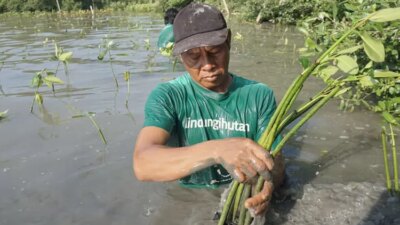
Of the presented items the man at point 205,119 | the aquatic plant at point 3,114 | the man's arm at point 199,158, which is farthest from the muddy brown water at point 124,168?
the man's arm at point 199,158

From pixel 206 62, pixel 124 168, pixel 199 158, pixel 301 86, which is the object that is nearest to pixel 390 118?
pixel 301 86

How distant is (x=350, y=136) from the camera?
14.8 ft

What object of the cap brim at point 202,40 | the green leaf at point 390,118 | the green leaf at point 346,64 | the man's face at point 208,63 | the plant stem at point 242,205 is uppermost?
the green leaf at point 346,64

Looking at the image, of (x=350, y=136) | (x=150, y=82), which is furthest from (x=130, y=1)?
(x=350, y=136)

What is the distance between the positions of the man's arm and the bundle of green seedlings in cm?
15

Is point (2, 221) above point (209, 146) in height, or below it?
below

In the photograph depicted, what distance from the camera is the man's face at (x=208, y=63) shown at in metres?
2.35

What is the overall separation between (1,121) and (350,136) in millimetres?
4526

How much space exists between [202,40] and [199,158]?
0.83 metres

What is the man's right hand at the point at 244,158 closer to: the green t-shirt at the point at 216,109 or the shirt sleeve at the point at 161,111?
the shirt sleeve at the point at 161,111

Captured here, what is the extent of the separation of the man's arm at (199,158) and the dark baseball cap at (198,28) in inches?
23.3

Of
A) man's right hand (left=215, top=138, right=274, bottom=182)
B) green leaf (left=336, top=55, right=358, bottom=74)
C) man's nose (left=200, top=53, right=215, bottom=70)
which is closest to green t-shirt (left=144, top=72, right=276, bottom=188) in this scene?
man's nose (left=200, top=53, right=215, bottom=70)

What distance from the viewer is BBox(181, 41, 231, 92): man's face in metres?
2.35

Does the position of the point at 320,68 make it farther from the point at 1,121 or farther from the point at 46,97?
the point at 46,97
